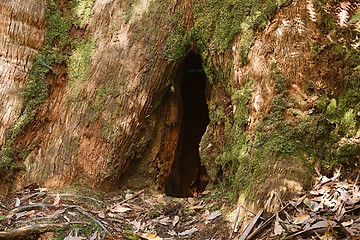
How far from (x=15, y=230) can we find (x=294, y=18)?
3203 millimetres

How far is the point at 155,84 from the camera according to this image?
5.16 metres

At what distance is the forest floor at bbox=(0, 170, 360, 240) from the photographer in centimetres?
335

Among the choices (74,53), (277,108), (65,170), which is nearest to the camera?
(277,108)

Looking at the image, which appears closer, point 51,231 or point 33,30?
point 51,231

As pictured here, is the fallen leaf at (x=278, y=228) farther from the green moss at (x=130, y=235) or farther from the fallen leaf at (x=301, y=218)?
the green moss at (x=130, y=235)

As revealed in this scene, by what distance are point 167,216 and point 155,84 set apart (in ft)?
5.25

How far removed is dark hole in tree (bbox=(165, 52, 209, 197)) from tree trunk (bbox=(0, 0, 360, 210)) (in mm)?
736

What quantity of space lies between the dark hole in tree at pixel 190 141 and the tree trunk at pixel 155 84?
0.74m

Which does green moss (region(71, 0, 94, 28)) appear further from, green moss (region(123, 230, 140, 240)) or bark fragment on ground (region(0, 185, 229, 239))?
green moss (region(123, 230, 140, 240))

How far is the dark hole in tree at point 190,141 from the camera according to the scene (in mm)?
6508

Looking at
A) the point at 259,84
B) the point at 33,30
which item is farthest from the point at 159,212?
the point at 33,30

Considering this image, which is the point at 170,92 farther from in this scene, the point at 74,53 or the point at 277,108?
the point at 277,108

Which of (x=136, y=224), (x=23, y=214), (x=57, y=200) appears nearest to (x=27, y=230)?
(x=23, y=214)

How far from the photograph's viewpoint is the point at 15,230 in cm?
371
